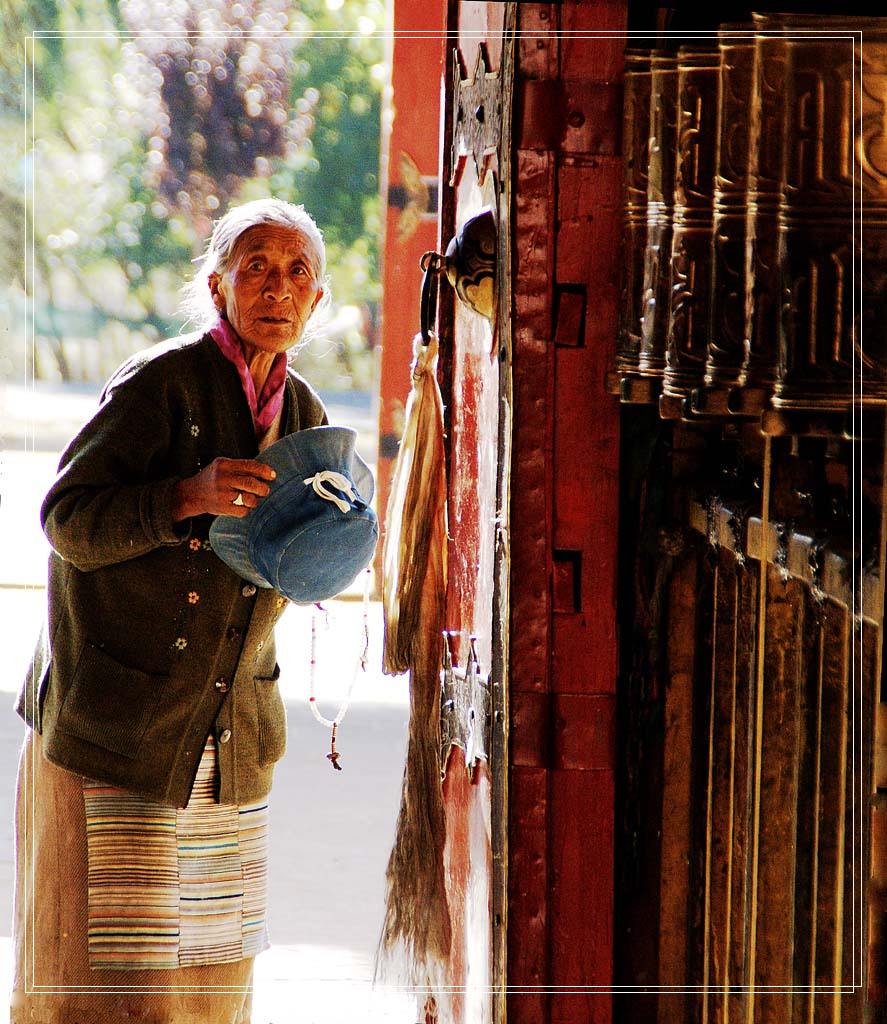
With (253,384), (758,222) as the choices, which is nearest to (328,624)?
(253,384)

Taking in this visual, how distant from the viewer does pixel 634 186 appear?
1.28 metres

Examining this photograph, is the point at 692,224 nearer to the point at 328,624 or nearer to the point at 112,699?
the point at 328,624

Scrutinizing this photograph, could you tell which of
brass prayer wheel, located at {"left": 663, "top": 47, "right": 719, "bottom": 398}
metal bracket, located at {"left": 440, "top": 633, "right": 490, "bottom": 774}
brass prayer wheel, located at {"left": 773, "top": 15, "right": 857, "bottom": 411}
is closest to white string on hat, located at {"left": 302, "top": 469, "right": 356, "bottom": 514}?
metal bracket, located at {"left": 440, "top": 633, "right": 490, "bottom": 774}

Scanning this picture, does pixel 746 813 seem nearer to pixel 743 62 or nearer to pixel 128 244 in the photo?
pixel 743 62

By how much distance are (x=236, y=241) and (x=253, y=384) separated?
14cm

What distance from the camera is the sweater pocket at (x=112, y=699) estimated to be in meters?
1.45

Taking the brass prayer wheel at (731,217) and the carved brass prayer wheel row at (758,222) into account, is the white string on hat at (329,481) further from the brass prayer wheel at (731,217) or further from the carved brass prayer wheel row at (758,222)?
the brass prayer wheel at (731,217)

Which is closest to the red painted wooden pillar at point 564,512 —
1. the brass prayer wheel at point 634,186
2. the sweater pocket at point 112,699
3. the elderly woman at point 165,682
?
the brass prayer wheel at point 634,186

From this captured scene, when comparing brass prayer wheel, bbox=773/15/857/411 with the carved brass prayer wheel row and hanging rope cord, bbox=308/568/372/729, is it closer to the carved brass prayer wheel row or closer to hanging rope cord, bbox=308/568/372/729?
the carved brass prayer wheel row

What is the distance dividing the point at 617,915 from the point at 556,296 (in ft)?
2.10

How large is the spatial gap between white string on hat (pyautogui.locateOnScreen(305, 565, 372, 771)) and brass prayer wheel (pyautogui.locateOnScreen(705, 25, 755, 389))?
0.42 meters

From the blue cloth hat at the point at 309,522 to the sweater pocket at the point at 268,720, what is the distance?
135 mm

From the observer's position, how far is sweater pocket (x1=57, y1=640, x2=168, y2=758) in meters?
1.45

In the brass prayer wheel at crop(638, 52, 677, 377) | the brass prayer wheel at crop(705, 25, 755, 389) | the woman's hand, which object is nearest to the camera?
the brass prayer wheel at crop(705, 25, 755, 389)
